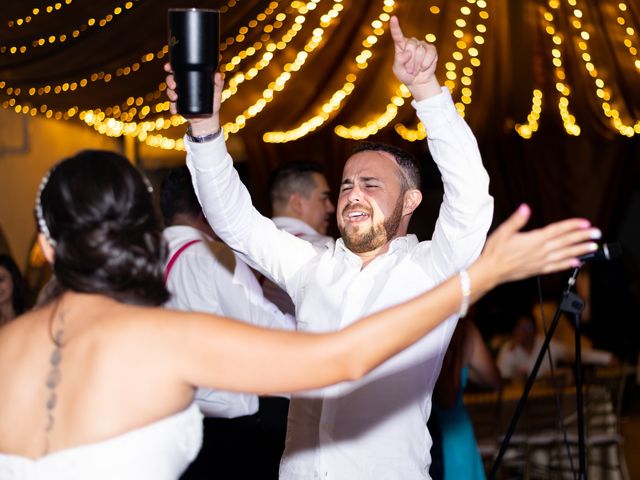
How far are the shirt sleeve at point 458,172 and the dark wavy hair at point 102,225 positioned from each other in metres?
0.84

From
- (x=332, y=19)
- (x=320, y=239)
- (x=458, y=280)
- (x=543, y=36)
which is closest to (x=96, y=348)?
(x=458, y=280)

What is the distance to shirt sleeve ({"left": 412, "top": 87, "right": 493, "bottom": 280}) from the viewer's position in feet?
7.85

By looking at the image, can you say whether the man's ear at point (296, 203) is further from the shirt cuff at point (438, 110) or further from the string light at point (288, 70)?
the shirt cuff at point (438, 110)

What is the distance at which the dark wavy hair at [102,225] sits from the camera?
175 centimetres

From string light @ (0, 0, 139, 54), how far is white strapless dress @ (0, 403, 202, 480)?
2.02 metres

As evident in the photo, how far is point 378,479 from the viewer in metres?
2.46

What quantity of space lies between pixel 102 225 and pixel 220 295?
1664 mm

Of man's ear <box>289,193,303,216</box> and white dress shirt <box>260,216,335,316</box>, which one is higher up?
man's ear <box>289,193,303,216</box>

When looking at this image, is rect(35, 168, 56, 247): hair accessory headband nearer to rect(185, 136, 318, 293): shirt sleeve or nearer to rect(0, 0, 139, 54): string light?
rect(185, 136, 318, 293): shirt sleeve

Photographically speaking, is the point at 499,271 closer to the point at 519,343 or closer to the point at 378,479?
the point at 378,479

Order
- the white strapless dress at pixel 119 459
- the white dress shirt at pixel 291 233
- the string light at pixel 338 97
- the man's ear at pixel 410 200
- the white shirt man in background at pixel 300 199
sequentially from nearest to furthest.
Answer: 1. the white strapless dress at pixel 119 459
2. the man's ear at pixel 410 200
3. the white dress shirt at pixel 291 233
4. the white shirt man in background at pixel 300 199
5. the string light at pixel 338 97

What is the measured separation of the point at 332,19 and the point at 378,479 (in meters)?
2.95

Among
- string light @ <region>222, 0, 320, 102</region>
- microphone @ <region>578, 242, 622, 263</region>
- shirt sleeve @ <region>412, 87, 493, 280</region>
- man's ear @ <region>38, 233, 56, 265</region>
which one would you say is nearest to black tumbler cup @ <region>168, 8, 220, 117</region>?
shirt sleeve @ <region>412, 87, 493, 280</region>

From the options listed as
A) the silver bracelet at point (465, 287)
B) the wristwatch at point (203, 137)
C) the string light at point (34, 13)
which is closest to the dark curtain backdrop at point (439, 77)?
the string light at point (34, 13)
